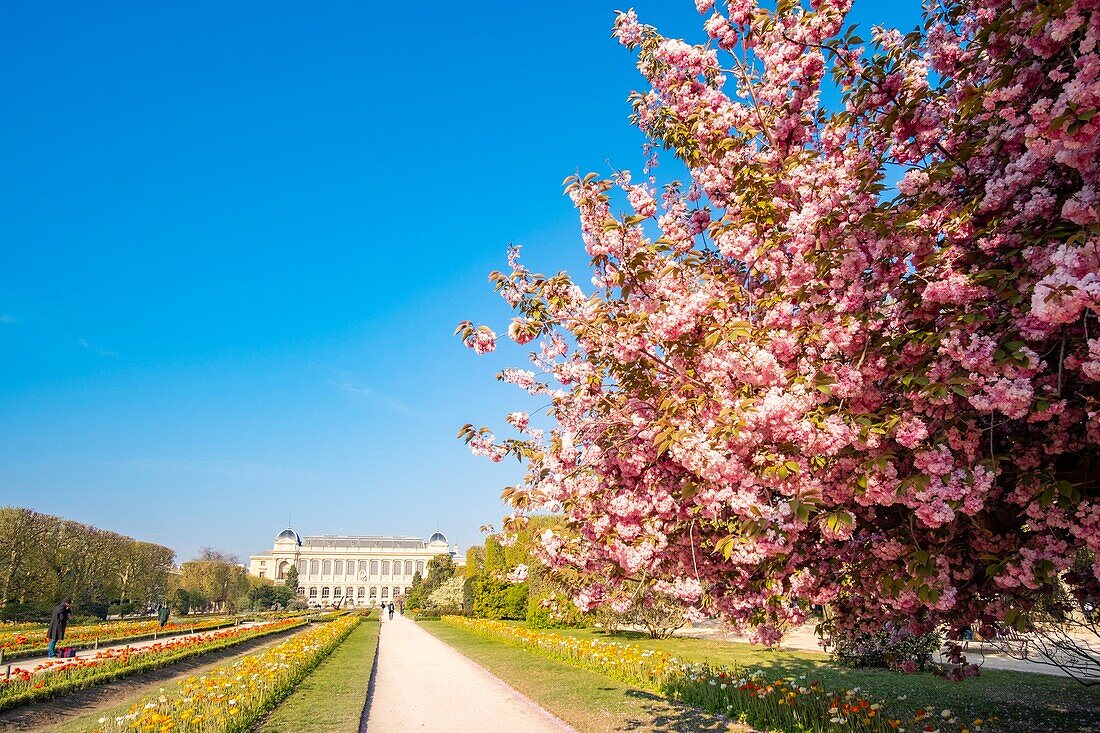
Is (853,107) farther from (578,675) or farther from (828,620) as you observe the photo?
(578,675)

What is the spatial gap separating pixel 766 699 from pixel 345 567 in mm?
124608

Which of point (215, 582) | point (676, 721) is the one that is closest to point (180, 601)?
point (215, 582)

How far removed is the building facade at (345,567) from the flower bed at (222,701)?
11140 cm

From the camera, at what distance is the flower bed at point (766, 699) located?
717 cm

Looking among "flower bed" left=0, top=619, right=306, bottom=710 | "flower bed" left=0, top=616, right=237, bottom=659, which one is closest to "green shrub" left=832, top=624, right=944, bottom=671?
"flower bed" left=0, top=619, right=306, bottom=710

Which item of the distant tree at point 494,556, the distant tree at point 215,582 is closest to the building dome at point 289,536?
the distant tree at point 215,582

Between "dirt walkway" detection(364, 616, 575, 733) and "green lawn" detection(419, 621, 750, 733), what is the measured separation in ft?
1.05

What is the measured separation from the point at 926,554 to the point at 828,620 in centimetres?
240

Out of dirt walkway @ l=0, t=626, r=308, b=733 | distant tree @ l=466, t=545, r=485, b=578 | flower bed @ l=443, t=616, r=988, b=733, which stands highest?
distant tree @ l=466, t=545, r=485, b=578

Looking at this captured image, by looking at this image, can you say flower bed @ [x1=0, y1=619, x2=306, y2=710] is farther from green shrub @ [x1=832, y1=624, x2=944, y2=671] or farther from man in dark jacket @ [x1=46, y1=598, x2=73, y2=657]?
green shrub @ [x1=832, y1=624, x2=944, y2=671]

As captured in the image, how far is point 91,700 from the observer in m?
11.8

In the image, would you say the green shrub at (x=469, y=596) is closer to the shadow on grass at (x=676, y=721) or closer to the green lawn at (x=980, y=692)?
the green lawn at (x=980, y=692)

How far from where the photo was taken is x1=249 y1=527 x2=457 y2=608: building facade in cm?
11806

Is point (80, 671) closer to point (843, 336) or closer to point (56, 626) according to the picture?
point (56, 626)
